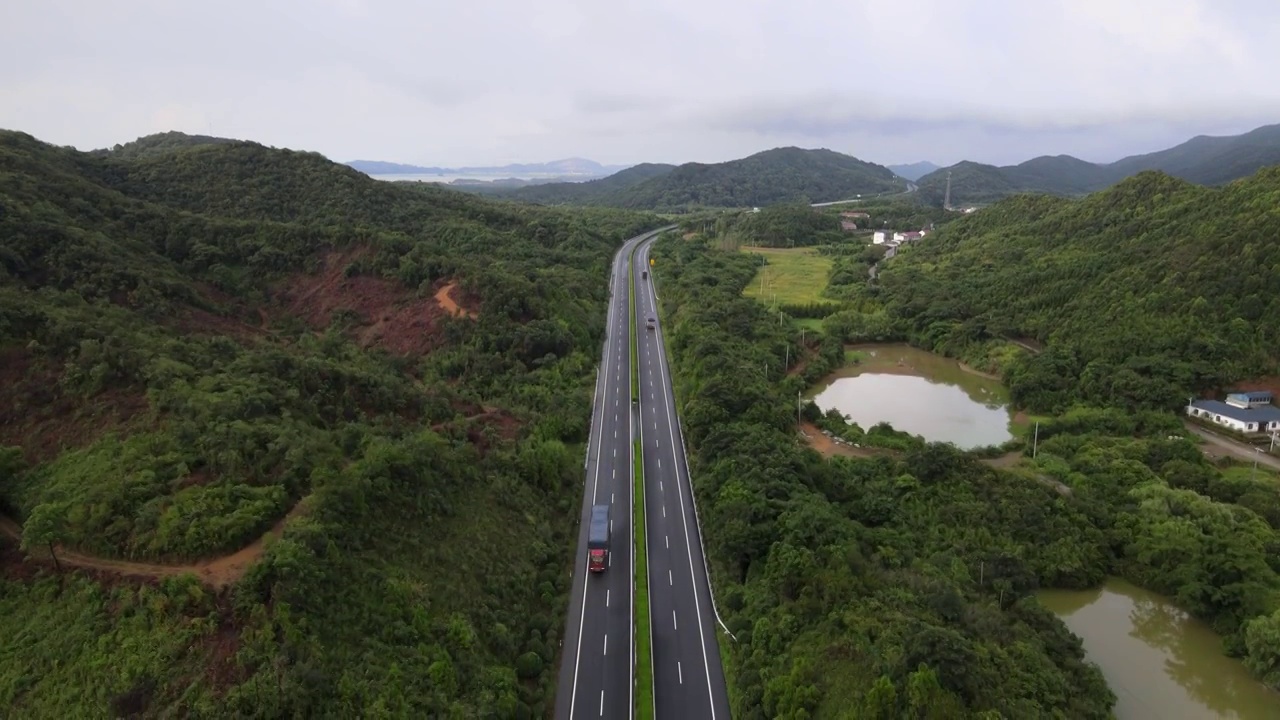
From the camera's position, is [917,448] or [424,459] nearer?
[424,459]

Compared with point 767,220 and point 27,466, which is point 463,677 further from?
point 767,220

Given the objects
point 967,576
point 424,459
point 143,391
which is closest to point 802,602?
point 967,576

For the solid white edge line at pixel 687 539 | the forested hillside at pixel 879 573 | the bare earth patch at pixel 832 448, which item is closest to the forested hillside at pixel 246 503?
the solid white edge line at pixel 687 539

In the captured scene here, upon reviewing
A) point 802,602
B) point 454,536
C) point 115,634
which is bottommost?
point 802,602

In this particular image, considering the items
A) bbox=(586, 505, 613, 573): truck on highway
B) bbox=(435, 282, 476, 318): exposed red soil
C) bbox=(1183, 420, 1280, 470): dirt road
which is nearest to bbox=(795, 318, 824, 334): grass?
bbox=(1183, 420, 1280, 470): dirt road

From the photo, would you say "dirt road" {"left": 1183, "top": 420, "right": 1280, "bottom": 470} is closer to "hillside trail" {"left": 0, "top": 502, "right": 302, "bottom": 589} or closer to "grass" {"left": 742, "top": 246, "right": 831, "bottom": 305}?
"grass" {"left": 742, "top": 246, "right": 831, "bottom": 305}

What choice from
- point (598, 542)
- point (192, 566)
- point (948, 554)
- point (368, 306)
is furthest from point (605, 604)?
point (368, 306)

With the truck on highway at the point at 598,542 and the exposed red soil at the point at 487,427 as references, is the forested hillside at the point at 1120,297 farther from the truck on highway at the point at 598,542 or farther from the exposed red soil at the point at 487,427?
the exposed red soil at the point at 487,427

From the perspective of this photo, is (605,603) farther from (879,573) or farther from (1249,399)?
(1249,399)
